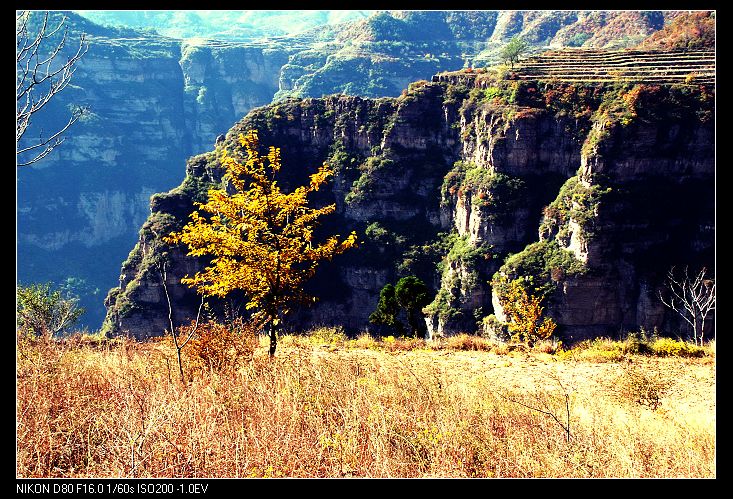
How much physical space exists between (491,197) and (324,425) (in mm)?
56227

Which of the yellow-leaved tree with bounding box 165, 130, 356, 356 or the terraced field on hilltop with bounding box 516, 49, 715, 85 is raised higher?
the terraced field on hilltop with bounding box 516, 49, 715, 85

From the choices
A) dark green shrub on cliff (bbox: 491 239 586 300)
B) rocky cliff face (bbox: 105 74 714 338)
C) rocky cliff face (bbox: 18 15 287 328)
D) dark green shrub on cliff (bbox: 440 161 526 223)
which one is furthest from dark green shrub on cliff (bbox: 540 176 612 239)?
rocky cliff face (bbox: 18 15 287 328)

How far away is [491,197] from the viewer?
59656 millimetres

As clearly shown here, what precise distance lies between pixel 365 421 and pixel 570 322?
5206 centimetres

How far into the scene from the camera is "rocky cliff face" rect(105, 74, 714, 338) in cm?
5366

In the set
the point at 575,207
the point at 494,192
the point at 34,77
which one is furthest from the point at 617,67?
the point at 34,77

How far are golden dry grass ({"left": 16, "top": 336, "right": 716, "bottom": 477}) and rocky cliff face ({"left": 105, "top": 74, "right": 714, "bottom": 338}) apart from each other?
40743mm

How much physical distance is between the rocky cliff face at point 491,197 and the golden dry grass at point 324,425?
4074 cm

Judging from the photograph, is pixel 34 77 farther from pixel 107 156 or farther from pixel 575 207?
pixel 107 156

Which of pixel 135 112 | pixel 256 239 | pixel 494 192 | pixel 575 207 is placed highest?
pixel 135 112

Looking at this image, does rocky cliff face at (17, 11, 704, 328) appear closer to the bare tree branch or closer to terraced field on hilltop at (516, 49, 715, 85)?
terraced field on hilltop at (516, 49, 715, 85)

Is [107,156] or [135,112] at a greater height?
[135,112]

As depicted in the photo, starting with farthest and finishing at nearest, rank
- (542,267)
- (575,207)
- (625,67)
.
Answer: (625,67) < (542,267) < (575,207)

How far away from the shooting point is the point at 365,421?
5.82 meters
